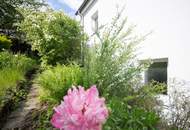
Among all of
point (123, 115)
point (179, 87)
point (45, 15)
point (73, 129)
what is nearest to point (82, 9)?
point (45, 15)

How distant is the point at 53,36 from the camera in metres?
13.1

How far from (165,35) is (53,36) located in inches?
293

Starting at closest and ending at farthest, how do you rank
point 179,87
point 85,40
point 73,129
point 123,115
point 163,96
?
1. point 73,129
2. point 123,115
3. point 179,87
4. point 163,96
5. point 85,40

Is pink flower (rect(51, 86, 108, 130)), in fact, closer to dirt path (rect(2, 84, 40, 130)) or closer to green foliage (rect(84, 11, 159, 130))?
green foliage (rect(84, 11, 159, 130))

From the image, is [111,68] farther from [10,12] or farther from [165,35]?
[10,12]

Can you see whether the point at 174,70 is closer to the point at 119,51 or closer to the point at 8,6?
the point at 119,51

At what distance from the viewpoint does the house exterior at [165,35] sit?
18.1 ft

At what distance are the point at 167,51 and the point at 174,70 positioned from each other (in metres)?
0.43

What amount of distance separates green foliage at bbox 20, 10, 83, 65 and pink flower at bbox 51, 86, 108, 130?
416 inches

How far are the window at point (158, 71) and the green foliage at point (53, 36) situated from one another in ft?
16.3

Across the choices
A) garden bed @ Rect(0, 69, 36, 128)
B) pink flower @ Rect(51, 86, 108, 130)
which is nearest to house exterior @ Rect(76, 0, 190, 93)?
garden bed @ Rect(0, 69, 36, 128)

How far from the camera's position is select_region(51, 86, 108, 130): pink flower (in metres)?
1.38

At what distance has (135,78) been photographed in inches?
246

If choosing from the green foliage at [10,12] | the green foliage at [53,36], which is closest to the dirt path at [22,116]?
the green foliage at [53,36]
